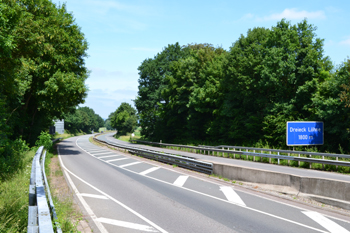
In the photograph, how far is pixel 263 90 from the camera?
29422mm

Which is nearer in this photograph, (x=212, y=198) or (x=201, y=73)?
(x=212, y=198)

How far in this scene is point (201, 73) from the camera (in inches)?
1596

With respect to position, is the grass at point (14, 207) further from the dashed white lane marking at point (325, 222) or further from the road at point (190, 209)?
the dashed white lane marking at point (325, 222)

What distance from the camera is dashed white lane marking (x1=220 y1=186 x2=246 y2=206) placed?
9.65m

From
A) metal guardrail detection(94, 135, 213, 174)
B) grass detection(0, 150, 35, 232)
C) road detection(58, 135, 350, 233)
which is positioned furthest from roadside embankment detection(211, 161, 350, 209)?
grass detection(0, 150, 35, 232)

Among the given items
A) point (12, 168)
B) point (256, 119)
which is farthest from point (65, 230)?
point (256, 119)

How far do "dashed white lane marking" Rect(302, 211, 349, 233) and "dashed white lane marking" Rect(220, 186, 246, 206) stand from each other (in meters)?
2.09

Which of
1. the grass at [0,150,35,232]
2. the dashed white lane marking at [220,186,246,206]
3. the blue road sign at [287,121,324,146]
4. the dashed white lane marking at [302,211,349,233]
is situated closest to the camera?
the grass at [0,150,35,232]

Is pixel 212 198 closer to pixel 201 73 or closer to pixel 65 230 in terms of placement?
pixel 65 230

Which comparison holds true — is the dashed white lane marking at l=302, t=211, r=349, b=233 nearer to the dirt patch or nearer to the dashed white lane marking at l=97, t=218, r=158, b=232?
the dashed white lane marking at l=97, t=218, r=158, b=232

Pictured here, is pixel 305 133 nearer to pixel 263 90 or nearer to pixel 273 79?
pixel 273 79

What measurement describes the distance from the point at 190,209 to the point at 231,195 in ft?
8.48

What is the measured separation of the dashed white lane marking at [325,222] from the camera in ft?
22.4

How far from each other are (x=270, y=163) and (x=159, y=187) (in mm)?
11286
